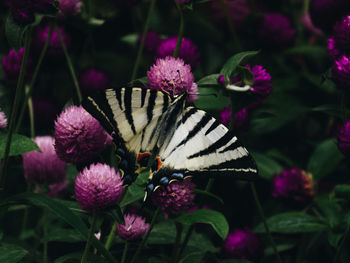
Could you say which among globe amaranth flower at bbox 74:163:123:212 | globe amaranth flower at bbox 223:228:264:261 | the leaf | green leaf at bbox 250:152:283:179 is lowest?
globe amaranth flower at bbox 223:228:264:261

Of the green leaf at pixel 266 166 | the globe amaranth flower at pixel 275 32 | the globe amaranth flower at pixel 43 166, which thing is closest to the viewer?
the globe amaranth flower at pixel 43 166

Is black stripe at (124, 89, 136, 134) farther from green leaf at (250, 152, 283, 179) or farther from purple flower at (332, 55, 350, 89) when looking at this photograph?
green leaf at (250, 152, 283, 179)

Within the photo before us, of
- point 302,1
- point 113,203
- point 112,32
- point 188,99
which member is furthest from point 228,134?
point 302,1

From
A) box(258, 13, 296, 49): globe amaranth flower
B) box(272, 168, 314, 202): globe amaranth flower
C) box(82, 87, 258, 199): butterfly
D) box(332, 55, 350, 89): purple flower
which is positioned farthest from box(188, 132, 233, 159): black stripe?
box(258, 13, 296, 49): globe amaranth flower

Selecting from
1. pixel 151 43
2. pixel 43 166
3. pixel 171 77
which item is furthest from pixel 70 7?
pixel 171 77

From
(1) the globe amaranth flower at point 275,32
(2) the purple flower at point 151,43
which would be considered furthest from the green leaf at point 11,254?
(1) the globe amaranth flower at point 275,32

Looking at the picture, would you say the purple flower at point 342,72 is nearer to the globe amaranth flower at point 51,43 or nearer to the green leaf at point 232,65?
the green leaf at point 232,65
